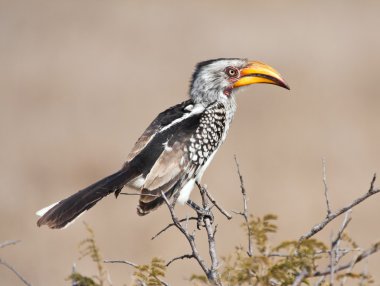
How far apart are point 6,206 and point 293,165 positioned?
3.46 m

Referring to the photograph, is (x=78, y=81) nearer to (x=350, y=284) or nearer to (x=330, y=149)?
(x=330, y=149)

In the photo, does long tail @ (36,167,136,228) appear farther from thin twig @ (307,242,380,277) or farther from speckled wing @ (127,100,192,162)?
thin twig @ (307,242,380,277)

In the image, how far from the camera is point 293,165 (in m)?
9.43

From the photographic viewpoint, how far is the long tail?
10.8ft

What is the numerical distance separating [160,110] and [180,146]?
20.9 ft

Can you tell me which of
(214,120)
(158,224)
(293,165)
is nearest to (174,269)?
(158,224)

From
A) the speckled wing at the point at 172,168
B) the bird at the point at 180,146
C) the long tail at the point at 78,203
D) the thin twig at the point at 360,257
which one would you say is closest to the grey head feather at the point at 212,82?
the bird at the point at 180,146

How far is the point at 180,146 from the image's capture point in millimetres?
3879

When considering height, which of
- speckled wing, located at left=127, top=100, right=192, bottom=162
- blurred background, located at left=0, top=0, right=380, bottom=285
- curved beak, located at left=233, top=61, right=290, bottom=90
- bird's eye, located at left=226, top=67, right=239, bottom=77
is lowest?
speckled wing, located at left=127, top=100, right=192, bottom=162

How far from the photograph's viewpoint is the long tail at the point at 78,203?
328cm

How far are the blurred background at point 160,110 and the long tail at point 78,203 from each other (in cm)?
390

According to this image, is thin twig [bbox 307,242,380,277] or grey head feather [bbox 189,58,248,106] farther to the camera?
grey head feather [bbox 189,58,248,106]

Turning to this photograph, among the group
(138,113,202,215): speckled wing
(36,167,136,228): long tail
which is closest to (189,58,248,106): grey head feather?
(138,113,202,215): speckled wing

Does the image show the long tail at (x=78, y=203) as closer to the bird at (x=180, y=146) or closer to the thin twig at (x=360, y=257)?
the bird at (x=180, y=146)
